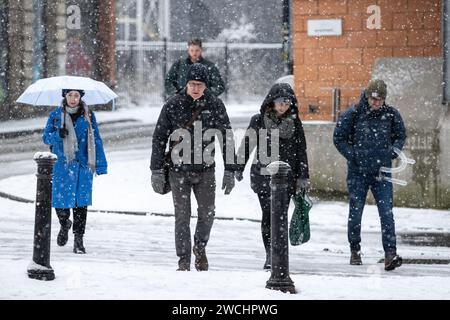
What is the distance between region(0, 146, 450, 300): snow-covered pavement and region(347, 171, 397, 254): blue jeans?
0.89 feet

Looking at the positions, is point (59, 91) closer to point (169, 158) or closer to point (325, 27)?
point (169, 158)

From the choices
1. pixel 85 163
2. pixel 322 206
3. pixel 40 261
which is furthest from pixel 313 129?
pixel 40 261

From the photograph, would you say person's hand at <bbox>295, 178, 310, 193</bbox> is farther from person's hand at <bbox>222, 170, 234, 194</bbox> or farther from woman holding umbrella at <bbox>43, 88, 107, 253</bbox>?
woman holding umbrella at <bbox>43, 88, 107, 253</bbox>

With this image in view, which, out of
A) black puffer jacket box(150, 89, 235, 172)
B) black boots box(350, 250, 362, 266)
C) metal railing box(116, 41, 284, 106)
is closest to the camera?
black puffer jacket box(150, 89, 235, 172)

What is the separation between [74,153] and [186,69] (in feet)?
6.60

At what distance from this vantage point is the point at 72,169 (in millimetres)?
11359

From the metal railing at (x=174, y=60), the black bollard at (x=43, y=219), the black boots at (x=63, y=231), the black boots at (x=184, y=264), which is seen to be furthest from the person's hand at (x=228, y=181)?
the metal railing at (x=174, y=60)

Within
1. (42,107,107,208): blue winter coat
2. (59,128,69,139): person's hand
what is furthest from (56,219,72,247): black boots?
(59,128,69,139): person's hand

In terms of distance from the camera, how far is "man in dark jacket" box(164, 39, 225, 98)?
1262 cm

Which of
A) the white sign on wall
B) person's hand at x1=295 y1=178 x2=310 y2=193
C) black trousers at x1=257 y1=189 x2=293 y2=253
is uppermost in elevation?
the white sign on wall

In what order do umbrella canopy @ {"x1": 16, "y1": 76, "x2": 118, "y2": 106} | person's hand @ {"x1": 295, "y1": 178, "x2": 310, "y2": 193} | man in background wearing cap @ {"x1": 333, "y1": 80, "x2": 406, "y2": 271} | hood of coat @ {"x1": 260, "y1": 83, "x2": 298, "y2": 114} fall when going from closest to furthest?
hood of coat @ {"x1": 260, "y1": 83, "x2": 298, "y2": 114} < person's hand @ {"x1": 295, "y1": 178, "x2": 310, "y2": 193} < man in background wearing cap @ {"x1": 333, "y1": 80, "x2": 406, "y2": 271} < umbrella canopy @ {"x1": 16, "y1": 76, "x2": 118, "y2": 106}

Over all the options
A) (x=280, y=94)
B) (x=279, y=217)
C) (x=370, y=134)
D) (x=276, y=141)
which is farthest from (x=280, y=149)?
(x=279, y=217)

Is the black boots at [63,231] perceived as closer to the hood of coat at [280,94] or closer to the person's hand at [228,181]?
the person's hand at [228,181]
